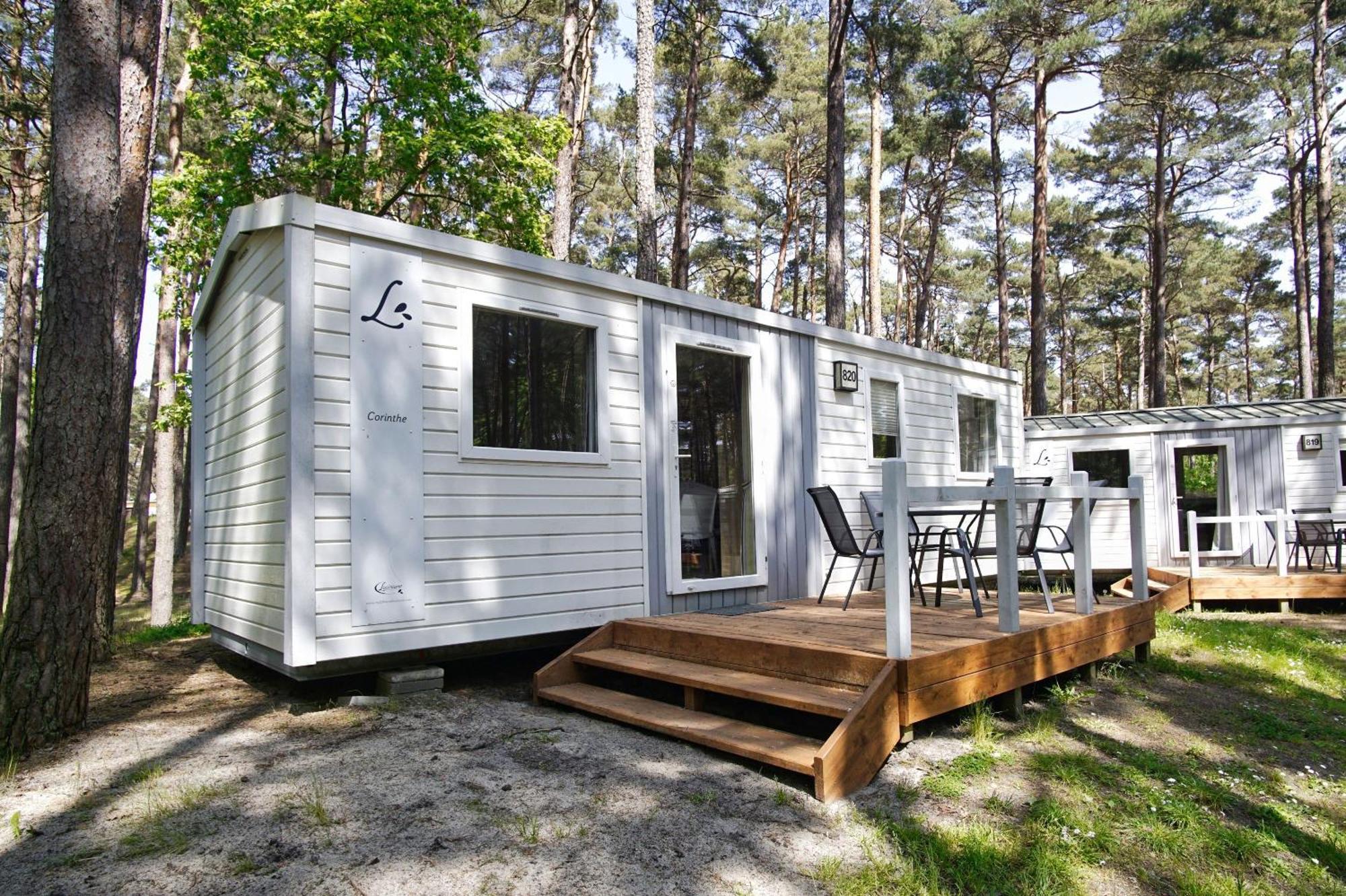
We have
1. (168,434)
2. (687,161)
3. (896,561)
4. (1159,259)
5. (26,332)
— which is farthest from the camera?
(1159,259)

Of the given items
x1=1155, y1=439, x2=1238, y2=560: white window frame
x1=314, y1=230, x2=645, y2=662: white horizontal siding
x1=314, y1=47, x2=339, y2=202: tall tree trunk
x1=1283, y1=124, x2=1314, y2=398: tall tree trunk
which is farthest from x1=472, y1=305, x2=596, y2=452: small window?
x1=1283, y1=124, x2=1314, y2=398: tall tree trunk

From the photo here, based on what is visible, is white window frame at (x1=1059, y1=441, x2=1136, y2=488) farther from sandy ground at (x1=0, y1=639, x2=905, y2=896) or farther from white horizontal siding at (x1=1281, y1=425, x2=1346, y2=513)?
sandy ground at (x1=0, y1=639, x2=905, y2=896)

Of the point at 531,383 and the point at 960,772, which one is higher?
the point at 531,383

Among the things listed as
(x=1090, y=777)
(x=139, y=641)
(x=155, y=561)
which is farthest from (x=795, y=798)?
(x=155, y=561)

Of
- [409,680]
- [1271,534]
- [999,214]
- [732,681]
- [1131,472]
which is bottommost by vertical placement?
[409,680]

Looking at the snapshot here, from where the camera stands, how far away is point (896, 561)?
9.96 feet

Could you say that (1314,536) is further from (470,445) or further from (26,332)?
(26,332)

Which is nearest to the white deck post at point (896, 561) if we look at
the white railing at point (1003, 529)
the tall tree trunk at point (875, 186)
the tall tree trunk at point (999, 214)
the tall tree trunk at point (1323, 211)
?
the white railing at point (1003, 529)

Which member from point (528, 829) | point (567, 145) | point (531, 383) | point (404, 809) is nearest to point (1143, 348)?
point (567, 145)

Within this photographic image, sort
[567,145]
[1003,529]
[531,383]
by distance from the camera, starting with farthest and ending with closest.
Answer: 1. [567,145]
2. [531,383]
3. [1003,529]

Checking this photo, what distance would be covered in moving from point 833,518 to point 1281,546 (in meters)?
5.67

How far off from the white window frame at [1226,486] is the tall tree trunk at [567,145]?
26.6 ft

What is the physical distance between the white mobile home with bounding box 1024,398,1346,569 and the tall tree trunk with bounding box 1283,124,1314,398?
6123mm

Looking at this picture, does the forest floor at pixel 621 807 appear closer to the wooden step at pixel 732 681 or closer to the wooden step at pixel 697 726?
the wooden step at pixel 697 726
